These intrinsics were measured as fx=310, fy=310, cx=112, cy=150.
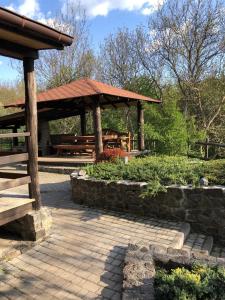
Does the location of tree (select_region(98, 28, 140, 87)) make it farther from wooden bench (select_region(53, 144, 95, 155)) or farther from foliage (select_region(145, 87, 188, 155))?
foliage (select_region(145, 87, 188, 155))

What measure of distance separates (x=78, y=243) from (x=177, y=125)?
650cm

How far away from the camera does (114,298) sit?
128 inches

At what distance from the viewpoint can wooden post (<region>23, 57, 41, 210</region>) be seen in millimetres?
4609

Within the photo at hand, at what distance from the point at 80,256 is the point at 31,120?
211 cm

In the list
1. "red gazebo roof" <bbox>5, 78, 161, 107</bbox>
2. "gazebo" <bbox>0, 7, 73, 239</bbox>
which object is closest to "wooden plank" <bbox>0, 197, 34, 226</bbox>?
"gazebo" <bbox>0, 7, 73, 239</bbox>

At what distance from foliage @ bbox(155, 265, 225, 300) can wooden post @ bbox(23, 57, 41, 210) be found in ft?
8.17

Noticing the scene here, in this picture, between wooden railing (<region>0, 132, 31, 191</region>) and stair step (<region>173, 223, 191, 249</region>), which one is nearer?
wooden railing (<region>0, 132, 31, 191</region>)

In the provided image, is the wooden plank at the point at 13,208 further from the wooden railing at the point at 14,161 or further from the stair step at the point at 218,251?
the stair step at the point at 218,251

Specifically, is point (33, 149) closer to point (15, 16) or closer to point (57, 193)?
point (15, 16)

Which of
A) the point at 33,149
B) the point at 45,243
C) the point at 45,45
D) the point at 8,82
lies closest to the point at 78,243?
the point at 45,243

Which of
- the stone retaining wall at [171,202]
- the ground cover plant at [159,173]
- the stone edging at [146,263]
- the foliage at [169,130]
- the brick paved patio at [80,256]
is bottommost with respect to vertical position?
the brick paved patio at [80,256]

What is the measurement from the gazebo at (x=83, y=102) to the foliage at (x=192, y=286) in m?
7.08

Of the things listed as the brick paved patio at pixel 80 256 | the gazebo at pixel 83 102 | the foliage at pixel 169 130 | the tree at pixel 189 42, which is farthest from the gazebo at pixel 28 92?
the tree at pixel 189 42

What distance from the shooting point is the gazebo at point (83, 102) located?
1017 centimetres
